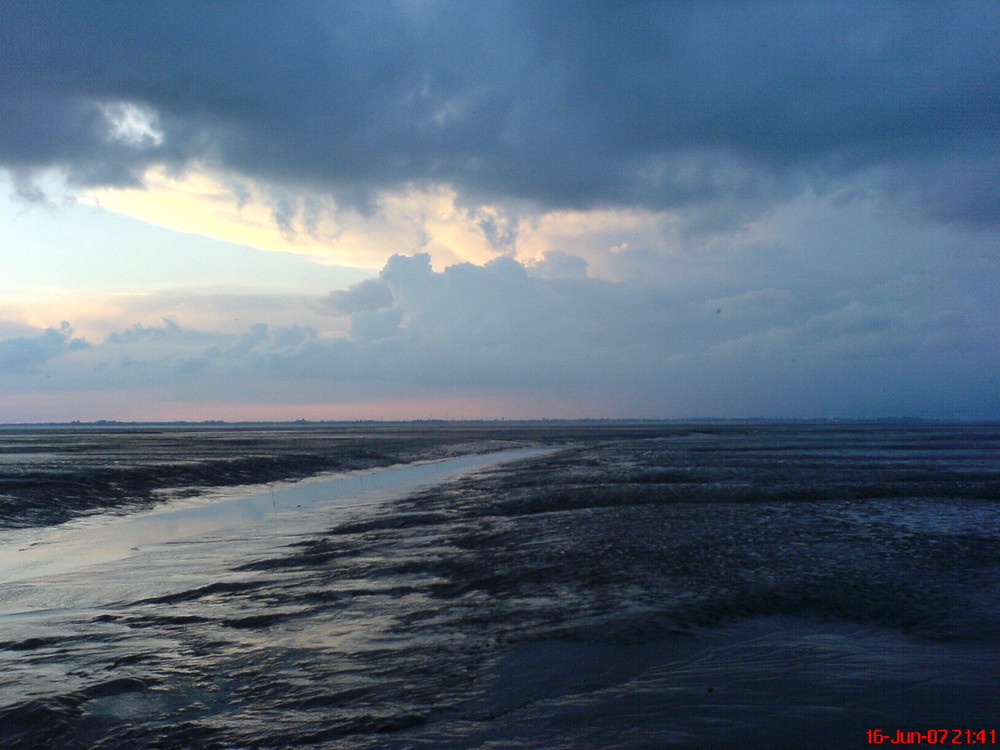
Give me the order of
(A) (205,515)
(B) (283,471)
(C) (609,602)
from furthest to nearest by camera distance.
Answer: (B) (283,471), (A) (205,515), (C) (609,602)

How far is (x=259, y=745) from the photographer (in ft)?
21.6

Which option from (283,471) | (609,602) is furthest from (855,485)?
(283,471)

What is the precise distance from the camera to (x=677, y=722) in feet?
22.6

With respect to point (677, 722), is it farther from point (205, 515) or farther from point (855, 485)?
point (855, 485)

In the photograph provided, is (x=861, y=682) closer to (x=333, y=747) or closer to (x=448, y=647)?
(x=448, y=647)

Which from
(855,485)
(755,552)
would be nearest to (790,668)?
(755,552)

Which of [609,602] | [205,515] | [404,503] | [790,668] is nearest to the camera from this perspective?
[790,668]

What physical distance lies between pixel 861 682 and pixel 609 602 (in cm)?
444

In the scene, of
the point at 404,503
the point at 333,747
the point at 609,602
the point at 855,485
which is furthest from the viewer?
the point at 855,485

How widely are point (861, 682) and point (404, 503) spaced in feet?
70.4

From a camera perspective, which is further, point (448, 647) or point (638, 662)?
point (448, 647)

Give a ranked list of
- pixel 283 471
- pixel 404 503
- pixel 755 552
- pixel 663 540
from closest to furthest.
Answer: pixel 755 552
pixel 663 540
pixel 404 503
pixel 283 471

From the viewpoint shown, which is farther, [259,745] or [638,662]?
[638,662]

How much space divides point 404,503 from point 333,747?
21.3m
